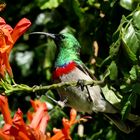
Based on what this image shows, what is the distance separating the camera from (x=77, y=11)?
3.83 metres

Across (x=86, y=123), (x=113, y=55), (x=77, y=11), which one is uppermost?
(x=113, y=55)

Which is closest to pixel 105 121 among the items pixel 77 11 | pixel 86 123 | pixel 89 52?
pixel 86 123

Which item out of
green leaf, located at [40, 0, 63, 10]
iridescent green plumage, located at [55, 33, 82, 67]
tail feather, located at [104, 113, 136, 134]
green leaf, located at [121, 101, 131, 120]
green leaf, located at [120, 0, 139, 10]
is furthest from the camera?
green leaf, located at [40, 0, 63, 10]

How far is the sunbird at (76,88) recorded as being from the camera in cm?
346

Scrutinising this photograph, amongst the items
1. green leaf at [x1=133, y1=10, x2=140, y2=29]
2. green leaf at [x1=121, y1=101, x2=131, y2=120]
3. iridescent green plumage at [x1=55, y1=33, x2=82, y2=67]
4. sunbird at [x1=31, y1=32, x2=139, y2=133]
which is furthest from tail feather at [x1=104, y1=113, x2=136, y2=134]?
green leaf at [x1=133, y1=10, x2=140, y2=29]

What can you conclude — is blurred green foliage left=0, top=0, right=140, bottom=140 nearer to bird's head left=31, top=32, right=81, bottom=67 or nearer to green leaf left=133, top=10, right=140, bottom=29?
green leaf left=133, top=10, right=140, bottom=29

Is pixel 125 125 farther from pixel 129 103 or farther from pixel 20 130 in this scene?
pixel 20 130

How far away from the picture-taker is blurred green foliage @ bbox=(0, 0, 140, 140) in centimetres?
253

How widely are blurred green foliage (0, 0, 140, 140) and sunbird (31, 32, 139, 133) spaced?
11 centimetres

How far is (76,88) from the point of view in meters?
3.51

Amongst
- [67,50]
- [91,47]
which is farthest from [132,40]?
[91,47]

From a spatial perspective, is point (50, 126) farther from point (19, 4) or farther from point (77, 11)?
point (19, 4)

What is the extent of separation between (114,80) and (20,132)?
46 cm

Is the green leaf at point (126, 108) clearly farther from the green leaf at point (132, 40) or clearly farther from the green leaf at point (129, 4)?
the green leaf at point (129, 4)
